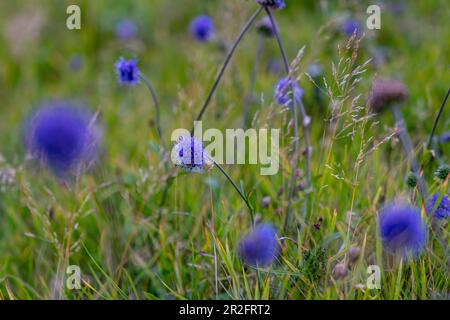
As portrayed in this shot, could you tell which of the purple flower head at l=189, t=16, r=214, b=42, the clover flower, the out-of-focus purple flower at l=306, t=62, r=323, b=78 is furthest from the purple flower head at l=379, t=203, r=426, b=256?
the purple flower head at l=189, t=16, r=214, b=42

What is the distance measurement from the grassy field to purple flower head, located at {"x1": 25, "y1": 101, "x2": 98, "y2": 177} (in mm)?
104

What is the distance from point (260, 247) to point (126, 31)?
239 cm

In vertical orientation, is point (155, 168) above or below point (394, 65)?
below

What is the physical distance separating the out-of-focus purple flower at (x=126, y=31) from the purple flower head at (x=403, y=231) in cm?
245

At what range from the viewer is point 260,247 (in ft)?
4.71

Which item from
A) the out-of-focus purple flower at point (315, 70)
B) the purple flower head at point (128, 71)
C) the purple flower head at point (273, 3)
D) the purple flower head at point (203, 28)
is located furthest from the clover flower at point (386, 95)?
the purple flower head at point (128, 71)

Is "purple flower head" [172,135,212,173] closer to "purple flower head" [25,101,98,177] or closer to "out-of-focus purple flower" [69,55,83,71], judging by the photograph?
"purple flower head" [25,101,98,177]

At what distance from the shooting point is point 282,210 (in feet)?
5.66

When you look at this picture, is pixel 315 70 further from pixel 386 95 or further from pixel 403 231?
pixel 403 231

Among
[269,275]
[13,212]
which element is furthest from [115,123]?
[269,275]

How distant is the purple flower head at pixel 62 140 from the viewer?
1.70 metres

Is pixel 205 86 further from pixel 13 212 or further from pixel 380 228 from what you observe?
pixel 380 228
